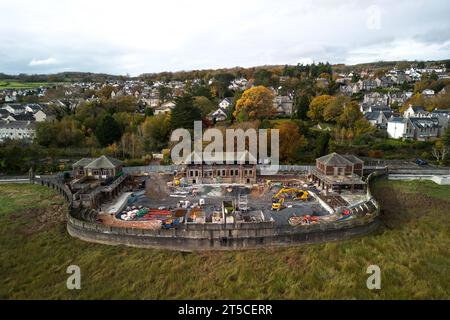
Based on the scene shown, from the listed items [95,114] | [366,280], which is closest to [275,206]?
[366,280]

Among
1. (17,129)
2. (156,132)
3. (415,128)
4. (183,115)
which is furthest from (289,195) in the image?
(17,129)

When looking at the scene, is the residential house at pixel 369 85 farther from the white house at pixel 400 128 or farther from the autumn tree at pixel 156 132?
the autumn tree at pixel 156 132

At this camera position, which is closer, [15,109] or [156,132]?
[156,132]

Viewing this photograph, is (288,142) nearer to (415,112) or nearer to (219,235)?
(219,235)

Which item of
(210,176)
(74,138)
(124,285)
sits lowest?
(124,285)

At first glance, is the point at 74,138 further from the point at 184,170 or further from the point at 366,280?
the point at 366,280
